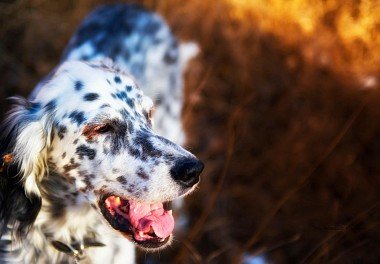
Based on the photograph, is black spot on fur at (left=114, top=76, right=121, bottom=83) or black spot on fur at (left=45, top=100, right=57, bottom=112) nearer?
black spot on fur at (left=45, top=100, right=57, bottom=112)

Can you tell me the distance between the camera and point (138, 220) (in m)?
2.52

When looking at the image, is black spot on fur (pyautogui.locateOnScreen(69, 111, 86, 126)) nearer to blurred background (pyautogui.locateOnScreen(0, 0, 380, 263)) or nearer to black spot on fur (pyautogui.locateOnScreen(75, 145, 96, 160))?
black spot on fur (pyautogui.locateOnScreen(75, 145, 96, 160))

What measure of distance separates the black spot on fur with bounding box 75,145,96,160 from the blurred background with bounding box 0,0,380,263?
4.09 feet

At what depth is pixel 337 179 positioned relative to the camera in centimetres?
445

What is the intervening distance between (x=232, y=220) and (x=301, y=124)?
1.04 metres

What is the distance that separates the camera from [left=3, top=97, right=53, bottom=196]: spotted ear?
2.47 meters

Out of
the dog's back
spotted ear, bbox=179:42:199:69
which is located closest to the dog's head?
the dog's back

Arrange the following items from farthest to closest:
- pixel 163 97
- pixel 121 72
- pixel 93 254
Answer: pixel 163 97
pixel 121 72
pixel 93 254

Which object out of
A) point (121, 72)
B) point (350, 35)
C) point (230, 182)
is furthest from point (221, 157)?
point (121, 72)

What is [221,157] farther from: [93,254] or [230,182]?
[93,254]

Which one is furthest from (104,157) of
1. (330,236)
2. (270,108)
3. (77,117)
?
(270,108)

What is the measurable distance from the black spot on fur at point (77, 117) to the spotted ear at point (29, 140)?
10 centimetres

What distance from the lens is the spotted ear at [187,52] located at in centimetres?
467

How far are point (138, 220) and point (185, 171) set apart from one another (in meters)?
0.32
